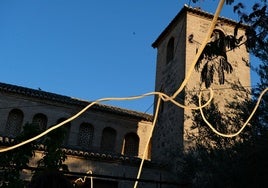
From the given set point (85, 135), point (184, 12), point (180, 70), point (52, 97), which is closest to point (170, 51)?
point (184, 12)

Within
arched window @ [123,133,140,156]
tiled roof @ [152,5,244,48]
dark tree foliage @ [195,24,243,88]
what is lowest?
dark tree foliage @ [195,24,243,88]

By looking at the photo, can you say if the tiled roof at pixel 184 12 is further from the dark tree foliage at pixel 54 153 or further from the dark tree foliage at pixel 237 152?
the dark tree foliage at pixel 54 153

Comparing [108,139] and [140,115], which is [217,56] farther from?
[140,115]

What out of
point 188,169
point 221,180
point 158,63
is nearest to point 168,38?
point 158,63

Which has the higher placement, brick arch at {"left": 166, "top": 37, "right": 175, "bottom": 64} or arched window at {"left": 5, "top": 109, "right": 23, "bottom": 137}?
brick arch at {"left": 166, "top": 37, "right": 175, "bottom": 64}

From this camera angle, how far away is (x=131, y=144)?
721 inches

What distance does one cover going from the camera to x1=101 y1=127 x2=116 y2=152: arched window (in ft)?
57.8

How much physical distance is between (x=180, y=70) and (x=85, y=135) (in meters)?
5.43

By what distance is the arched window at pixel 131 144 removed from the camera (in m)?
18.2

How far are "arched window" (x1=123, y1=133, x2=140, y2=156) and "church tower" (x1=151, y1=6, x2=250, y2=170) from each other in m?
0.95

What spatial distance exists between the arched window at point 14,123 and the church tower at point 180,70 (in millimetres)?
6326

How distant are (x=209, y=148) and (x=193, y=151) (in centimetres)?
138

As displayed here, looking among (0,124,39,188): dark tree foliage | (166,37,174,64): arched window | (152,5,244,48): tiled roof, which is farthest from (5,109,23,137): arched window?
(0,124,39,188): dark tree foliage

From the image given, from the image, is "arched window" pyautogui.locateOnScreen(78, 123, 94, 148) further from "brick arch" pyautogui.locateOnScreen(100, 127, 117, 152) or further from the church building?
"brick arch" pyautogui.locateOnScreen(100, 127, 117, 152)
